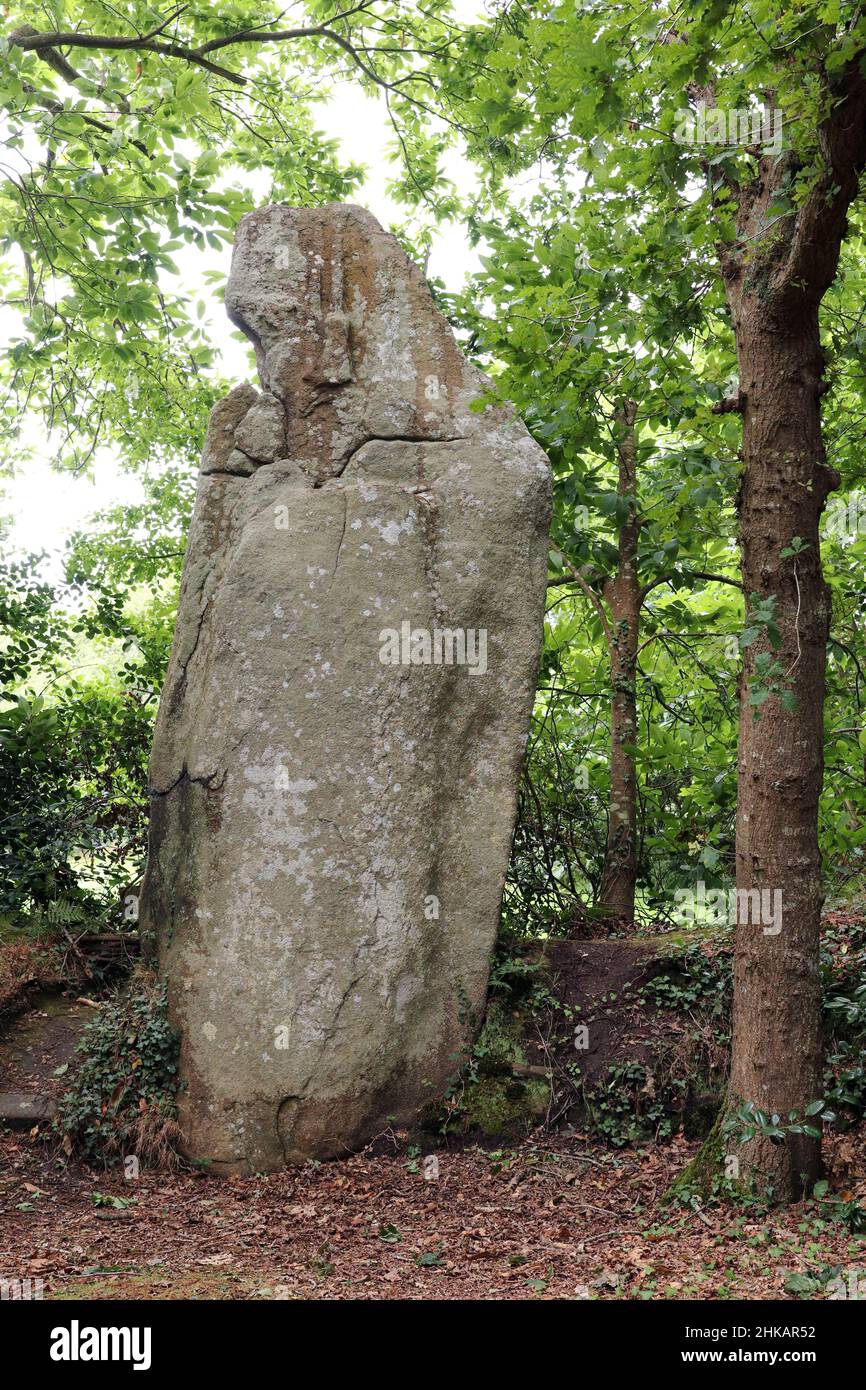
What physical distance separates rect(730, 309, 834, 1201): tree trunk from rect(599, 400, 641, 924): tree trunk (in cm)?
213

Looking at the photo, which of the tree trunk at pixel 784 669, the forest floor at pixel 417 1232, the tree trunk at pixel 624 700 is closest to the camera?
the forest floor at pixel 417 1232

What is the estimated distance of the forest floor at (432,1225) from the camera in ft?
12.3

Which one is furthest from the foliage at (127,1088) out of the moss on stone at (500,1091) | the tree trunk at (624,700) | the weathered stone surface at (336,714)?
the tree trunk at (624,700)

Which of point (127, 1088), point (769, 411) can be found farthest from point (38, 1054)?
point (769, 411)

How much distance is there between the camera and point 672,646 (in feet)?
27.1

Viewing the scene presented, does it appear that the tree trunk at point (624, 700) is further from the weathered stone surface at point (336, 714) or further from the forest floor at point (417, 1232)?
the forest floor at point (417, 1232)

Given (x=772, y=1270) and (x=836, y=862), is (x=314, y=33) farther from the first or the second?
(x=772, y=1270)

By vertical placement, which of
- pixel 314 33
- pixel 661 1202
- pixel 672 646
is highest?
pixel 314 33

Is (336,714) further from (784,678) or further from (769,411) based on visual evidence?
(769,411)

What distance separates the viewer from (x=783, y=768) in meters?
4.38

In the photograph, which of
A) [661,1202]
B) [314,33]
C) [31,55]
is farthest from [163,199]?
[661,1202]

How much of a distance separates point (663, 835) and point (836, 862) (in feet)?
3.52

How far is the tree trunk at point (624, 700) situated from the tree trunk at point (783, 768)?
6.98 ft

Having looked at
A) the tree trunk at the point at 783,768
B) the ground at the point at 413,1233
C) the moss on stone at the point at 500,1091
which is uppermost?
the tree trunk at the point at 783,768
